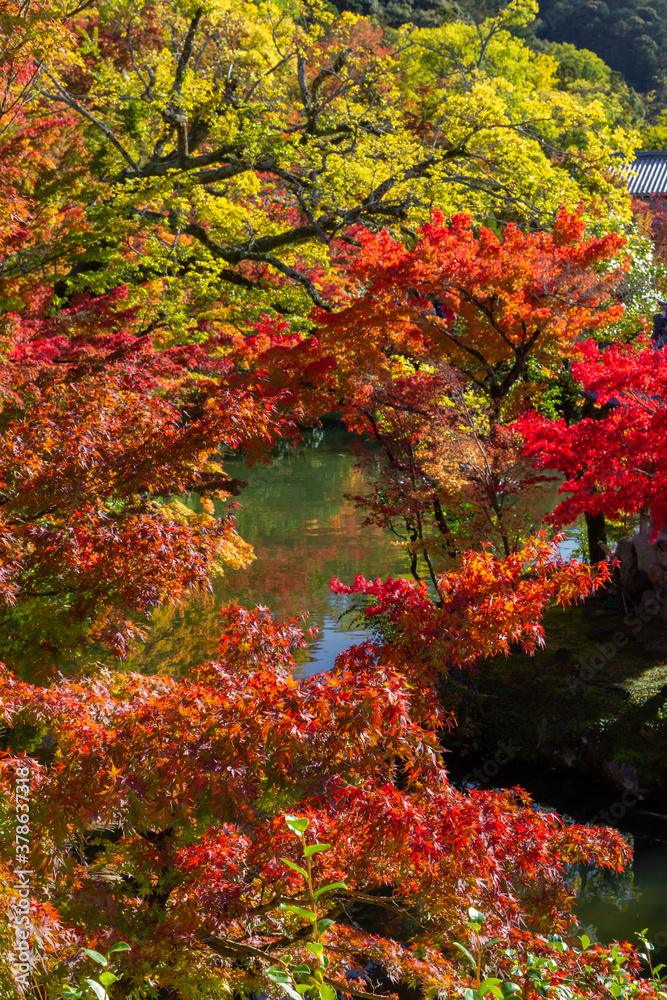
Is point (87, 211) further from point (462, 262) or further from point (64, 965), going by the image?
point (64, 965)

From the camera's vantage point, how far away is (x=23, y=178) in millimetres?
10469

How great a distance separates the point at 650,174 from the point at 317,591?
25.9 metres

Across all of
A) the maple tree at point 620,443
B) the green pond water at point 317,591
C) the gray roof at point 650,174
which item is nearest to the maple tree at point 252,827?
the green pond water at point 317,591

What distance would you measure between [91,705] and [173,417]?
2.58 metres

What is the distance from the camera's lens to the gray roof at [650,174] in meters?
28.8

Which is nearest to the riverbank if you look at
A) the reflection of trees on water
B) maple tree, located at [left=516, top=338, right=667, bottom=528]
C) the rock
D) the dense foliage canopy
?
the rock

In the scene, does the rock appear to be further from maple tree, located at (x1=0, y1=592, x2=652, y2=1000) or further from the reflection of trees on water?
maple tree, located at (x1=0, y1=592, x2=652, y2=1000)

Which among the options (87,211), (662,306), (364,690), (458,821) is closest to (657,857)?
(458,821)

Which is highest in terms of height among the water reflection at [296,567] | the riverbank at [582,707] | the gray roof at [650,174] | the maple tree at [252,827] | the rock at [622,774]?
the gray roof at [650,174]

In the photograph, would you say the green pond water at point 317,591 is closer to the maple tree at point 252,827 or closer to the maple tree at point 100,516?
the maple tree at point 100,516

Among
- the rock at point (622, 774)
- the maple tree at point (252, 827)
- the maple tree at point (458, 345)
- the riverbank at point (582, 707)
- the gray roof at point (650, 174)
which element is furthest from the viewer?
the gray roof at point (650, 174)

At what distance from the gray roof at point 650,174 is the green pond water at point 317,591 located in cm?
1732

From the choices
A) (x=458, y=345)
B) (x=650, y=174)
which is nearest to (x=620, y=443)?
(x=458, y=345)

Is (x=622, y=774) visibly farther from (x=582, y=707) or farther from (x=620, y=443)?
(x=620, y=443)
